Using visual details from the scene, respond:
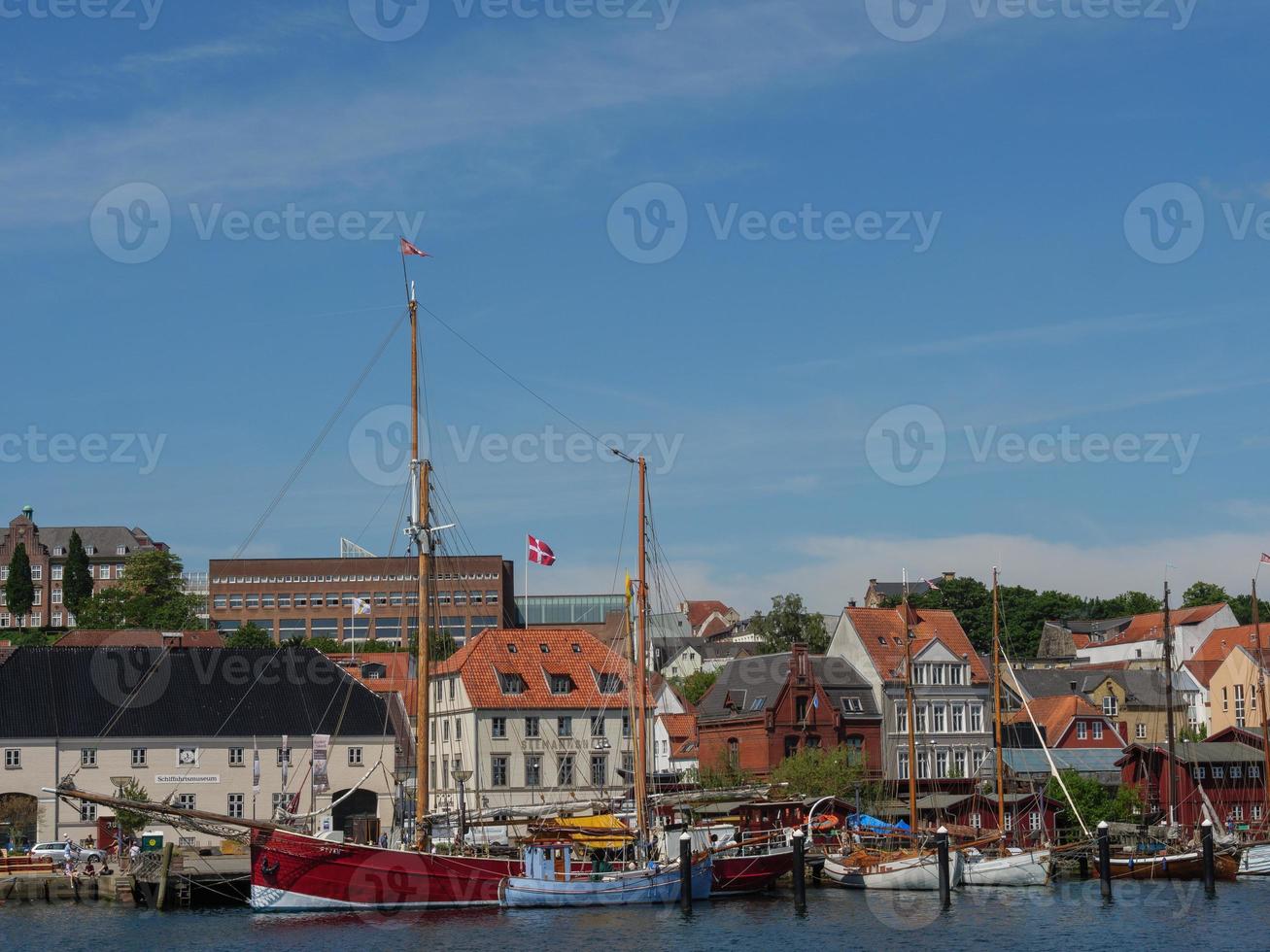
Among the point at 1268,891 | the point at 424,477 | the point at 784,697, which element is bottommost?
the point at 1268,891

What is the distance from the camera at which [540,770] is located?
329 feet

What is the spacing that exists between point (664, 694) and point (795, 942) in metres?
88.4

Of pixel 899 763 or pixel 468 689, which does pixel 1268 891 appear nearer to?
pixel 899 763

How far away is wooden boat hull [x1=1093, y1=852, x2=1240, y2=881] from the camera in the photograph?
8381 centimetres

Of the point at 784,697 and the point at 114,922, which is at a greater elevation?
the point at 784,697

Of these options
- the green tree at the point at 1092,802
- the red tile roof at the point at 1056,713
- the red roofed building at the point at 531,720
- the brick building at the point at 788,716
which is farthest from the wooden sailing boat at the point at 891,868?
the red tile roof at the point at 1056,713

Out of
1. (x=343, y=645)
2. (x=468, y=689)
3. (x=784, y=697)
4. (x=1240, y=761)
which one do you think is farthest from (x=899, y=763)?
(x=343, y=645)

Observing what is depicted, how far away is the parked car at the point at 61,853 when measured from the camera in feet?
257

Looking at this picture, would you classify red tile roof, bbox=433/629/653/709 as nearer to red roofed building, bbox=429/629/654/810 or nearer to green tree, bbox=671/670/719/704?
red roofed building, bbox=429/629/654/810

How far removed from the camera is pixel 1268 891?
76.2 metres

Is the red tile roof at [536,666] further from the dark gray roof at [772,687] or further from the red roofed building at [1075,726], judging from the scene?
the red roofed building at [1075,726]

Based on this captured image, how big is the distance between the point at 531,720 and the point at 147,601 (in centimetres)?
9547

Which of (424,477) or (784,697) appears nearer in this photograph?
(424,477)

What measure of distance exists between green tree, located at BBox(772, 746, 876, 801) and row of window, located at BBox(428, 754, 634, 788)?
998 cm
